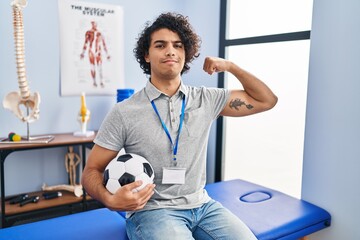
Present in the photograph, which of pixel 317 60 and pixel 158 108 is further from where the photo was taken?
pixel 317 60

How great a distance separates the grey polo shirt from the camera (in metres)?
1.37

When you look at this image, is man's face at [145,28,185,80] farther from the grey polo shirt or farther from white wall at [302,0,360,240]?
white wall at [302,0,360,240]

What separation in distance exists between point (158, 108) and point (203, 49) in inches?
67.1

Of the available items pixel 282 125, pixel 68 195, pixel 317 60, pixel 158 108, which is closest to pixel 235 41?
pixel 282 125

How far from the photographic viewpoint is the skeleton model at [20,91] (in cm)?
211

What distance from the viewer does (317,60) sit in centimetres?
185

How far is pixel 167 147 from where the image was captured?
139cm

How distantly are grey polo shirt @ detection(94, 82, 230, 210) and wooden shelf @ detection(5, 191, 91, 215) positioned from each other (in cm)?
117

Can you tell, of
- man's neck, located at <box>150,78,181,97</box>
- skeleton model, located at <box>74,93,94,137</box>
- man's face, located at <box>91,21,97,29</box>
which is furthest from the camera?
man's face, located at <box>91,21,97,29</box>

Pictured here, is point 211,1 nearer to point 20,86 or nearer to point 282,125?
point 282,125

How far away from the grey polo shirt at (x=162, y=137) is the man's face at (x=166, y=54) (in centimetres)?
8

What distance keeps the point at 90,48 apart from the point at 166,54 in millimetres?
1378

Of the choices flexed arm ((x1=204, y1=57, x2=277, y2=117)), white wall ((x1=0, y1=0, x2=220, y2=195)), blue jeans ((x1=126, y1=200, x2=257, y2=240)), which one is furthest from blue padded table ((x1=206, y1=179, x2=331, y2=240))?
white wall ((x1=0, y1=0, x2=220, y2=195))

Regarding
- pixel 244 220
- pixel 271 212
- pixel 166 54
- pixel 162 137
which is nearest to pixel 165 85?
pixel 166 54
